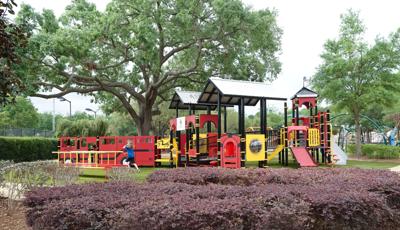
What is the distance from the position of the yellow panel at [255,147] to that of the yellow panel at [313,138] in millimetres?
3275

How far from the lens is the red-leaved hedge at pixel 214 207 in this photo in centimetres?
449

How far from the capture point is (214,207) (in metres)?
4.58

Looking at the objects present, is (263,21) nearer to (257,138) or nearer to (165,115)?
(257,138)

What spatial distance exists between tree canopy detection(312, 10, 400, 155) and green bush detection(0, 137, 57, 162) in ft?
59.1

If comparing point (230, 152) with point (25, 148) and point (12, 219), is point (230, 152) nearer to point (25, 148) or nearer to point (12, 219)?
point (12, 219)

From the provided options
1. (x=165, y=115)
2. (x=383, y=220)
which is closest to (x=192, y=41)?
(x=383, y=220)

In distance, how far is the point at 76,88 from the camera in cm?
2578

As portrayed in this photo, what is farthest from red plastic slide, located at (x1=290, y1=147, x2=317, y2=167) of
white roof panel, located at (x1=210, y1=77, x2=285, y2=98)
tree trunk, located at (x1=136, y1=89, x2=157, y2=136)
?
tree trunk, located at (x1=136, y1=89, x2=157, y2=136)

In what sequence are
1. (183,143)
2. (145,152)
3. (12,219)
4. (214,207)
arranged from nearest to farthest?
(214,207) < (12,219) < (183,143) < (145,152)

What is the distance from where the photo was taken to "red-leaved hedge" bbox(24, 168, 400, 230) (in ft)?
14.7

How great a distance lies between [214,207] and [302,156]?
15411 mm

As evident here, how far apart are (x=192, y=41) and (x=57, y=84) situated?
781cm

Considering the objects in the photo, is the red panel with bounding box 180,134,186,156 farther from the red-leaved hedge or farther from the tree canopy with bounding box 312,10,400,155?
the red-leaved hedge

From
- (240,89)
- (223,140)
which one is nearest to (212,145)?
(223,140)
